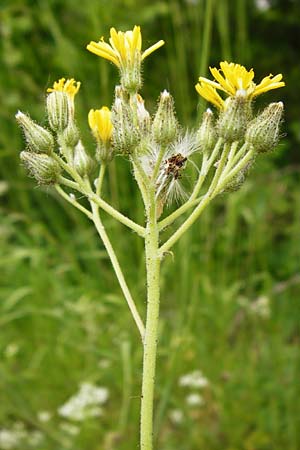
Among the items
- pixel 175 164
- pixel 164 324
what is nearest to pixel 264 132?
pixel 175 164

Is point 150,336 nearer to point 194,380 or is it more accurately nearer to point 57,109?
point 57,109

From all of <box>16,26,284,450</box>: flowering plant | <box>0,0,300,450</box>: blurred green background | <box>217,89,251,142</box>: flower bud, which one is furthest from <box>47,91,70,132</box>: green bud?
<box>0,0,300,450</box>: blurred green background

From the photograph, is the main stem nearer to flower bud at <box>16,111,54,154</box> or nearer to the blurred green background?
flower bud at <box>16,111,54,154</box>

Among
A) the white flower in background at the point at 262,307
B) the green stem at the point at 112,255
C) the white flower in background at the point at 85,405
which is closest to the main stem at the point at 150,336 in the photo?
the green stem at the point at 112,255

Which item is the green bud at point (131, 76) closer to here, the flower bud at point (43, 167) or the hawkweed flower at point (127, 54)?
the hawkweed flower at point (127, 54)

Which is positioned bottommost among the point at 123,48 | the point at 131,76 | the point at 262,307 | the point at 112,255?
the point at 112,255

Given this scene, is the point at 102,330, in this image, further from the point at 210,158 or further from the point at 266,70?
the point at 266,70

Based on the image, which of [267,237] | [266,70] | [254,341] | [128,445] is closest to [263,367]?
[254,341]
